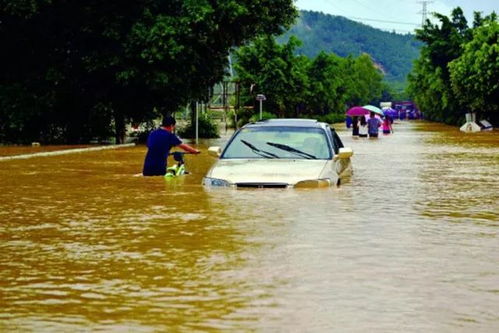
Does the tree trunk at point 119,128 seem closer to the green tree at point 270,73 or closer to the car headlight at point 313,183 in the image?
the car headlight at point 313,183

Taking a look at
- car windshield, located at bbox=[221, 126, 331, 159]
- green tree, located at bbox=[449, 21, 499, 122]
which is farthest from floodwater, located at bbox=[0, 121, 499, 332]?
green tree, located at bbox=[449, 21, 499, 122]

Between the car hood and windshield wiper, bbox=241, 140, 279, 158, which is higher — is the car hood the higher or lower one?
the lower one

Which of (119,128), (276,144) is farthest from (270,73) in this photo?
(276,144)

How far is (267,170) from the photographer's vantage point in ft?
50.9

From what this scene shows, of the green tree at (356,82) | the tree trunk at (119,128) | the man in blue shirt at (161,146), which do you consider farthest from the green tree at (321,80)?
the man in blue shirt at (161,146)

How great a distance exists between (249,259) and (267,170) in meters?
6.32

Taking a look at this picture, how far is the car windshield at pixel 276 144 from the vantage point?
54.2ft

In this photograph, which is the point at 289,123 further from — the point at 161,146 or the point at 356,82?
the point at 356,82

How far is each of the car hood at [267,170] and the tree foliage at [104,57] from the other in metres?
20.4

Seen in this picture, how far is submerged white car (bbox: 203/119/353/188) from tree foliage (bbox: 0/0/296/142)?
755 inches

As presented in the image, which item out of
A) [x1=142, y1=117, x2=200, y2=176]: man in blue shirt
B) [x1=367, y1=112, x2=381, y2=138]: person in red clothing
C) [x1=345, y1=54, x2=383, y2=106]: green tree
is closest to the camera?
[x1=142, y1=117, x2=200, y2=176]: man in blue shirt

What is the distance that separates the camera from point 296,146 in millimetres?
17125

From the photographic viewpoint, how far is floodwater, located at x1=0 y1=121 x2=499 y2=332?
22.0ft

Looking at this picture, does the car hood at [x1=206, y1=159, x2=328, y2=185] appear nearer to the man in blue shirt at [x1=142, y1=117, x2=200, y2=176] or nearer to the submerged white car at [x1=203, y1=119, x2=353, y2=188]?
the submerged white car at [x1=203, y1=119, x2=353, y2=188]
